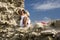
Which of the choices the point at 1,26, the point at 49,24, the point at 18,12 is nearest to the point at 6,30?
the point at 1,26

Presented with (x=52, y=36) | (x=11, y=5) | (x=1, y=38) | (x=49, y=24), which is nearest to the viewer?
(x=52, y=36)

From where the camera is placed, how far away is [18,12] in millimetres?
7422

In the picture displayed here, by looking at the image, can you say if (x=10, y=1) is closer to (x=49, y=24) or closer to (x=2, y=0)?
(x=2, y=0)

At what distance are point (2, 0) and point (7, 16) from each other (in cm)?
54

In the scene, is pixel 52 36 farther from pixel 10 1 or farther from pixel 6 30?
pixel 10 1

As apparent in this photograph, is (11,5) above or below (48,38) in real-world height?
above

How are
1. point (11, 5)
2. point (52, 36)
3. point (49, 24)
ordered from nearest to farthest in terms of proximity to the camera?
point (52, 36) → point (49, 24) → point (11, 5)

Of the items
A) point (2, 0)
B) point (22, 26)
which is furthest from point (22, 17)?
point (2, 0)

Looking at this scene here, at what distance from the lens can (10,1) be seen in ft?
24.7

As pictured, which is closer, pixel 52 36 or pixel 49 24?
pixel 52 36

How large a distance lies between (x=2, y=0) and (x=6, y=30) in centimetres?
94

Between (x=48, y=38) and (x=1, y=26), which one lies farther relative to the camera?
(x=1, y=26)

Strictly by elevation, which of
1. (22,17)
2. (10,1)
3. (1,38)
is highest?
(10,1)

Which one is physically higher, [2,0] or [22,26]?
[2,0]
